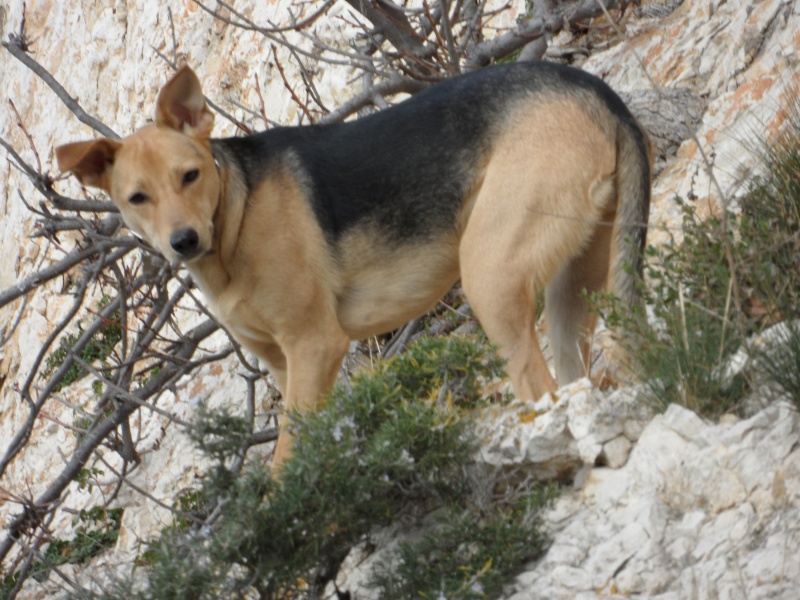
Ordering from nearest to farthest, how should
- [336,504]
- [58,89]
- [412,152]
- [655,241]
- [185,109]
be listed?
[336,504] → [412,152] → [185,109] → [655,241] → [58,89]

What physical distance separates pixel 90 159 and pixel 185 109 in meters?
0.56

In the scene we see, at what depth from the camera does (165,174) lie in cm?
544

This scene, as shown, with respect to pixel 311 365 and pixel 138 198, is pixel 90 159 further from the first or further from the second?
pixel 311 365

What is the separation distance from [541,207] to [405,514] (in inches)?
62.7

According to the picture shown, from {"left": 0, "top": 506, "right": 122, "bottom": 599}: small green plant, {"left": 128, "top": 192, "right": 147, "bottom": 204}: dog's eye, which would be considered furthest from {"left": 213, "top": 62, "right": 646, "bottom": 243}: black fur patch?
{"left": 0, "top": 506, "right": 122, "bottom": 599}: small green plant

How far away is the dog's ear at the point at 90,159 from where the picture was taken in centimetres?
546

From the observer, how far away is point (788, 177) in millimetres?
5352

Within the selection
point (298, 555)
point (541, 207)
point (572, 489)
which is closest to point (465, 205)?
point (541, 207)

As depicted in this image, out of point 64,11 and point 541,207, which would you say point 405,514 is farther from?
point 64,11

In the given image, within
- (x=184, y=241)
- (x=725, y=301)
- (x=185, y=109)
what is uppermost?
(x=185, y=109)

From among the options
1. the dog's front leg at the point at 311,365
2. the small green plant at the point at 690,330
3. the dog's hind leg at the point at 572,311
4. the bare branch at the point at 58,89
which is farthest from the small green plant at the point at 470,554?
the bare branch at the point at 58,89

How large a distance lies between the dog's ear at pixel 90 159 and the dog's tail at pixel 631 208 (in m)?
2.49

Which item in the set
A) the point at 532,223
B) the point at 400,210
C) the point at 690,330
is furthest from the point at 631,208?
the point at 400,210

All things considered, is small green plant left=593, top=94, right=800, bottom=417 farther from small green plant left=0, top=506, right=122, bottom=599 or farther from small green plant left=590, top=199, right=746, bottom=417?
small green plant left=0, top=506, right=122, bottom=599
